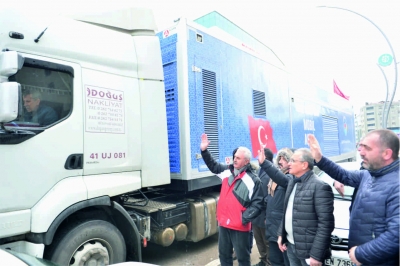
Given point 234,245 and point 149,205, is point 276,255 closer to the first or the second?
point 234,245

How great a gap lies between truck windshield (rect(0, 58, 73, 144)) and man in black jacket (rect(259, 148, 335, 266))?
2.23 metres

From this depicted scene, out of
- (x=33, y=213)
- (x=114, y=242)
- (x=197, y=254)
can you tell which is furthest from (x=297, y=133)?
(x=33, y=213)

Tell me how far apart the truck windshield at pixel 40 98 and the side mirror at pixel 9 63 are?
12 cm

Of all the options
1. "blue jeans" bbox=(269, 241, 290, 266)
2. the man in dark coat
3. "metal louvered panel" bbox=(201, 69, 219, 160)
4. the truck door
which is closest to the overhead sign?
"metal louvered panel" bbox=(201, 69, 219, 160)

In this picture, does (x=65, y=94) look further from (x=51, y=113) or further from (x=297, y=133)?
(x=297, y=133)

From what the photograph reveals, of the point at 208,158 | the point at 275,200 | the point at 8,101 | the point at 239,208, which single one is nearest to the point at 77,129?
the point at 8,101

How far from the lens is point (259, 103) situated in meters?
5.37

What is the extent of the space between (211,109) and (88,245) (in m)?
2.44

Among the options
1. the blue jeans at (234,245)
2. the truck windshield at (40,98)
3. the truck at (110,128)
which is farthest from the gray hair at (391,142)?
the truck windshield at (40,98)

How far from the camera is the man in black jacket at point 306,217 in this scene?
7.25 ft

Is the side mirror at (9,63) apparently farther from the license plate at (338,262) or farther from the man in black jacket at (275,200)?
the license plate at (338,262)

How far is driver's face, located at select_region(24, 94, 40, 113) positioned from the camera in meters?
2.49

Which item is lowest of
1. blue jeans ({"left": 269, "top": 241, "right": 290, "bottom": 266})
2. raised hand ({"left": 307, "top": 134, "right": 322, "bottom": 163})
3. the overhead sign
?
blue jeans ({"left": 269, "top": 241, "right": 290, "bottom": 266})

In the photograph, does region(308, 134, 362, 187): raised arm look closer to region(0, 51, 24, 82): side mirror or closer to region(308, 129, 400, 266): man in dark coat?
region(308, 129, 400, 266): man in dark coat
